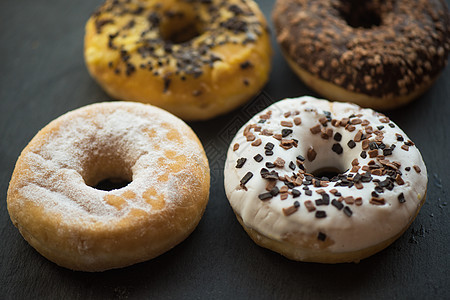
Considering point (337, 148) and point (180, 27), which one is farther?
point (180, 27)

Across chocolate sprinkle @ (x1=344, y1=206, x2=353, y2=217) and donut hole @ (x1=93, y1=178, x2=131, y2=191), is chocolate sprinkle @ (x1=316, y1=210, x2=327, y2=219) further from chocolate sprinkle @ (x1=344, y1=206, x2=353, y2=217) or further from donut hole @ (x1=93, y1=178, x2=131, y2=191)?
donut hole @ (x1=93, y1=178, x2=131, y2=191)

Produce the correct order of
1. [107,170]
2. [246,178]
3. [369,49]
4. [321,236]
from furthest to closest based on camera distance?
[369,49]
[107,170]
[246,178]
[321,236]

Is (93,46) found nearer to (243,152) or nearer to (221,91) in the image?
(221,91)

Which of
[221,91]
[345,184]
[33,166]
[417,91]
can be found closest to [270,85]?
[221,91]

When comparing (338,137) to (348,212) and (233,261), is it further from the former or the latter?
(233,261)

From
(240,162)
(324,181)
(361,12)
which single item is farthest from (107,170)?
(361,12)

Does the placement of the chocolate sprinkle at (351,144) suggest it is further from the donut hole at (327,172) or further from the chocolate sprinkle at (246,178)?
the chocolate sprinkle at (246,178)
